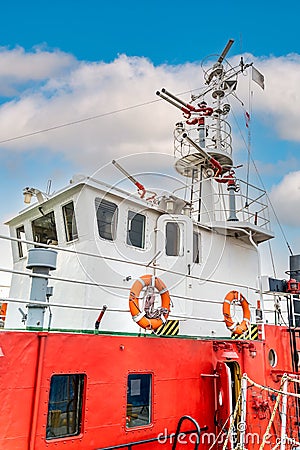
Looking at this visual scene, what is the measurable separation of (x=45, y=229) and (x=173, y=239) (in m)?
3.04

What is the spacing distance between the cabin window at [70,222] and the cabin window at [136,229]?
1177 mm

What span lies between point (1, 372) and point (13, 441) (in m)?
0.83

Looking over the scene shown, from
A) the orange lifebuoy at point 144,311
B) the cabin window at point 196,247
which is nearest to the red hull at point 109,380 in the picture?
the orange lifebuoy at point 144,311

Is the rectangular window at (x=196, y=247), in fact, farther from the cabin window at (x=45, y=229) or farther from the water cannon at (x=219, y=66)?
the water cannon at (x=219, y=66)

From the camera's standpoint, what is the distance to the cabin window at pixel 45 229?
8.77 meters

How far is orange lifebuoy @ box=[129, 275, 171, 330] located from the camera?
6305 mm

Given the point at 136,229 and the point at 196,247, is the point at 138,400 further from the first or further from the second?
the point at 196,247

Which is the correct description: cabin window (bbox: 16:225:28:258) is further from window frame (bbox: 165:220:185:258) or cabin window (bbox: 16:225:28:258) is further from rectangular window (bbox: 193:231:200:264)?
rectangular window (bbox: 193:231:200:264)

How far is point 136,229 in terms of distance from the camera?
339 inches

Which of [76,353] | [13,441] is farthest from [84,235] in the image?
[13,441]

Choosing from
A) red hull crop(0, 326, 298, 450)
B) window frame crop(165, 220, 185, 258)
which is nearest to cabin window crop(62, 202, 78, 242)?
window frame crop(165, 220, 185, 258)

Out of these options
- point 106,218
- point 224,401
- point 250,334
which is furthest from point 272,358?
point 106,218

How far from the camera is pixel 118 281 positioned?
801cm

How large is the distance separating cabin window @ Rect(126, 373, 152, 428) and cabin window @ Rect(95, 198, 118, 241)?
117 inches
